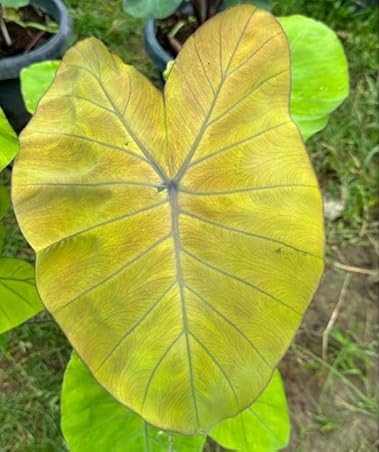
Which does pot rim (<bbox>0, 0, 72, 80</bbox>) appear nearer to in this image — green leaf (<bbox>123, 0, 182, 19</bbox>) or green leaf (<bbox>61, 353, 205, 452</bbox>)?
green leaf (<bbox>123, 0, 182, 19</bbox>)

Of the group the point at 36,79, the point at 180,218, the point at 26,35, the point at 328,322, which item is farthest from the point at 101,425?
the point at 26,35

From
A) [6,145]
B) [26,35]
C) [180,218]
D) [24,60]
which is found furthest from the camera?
[26,35]

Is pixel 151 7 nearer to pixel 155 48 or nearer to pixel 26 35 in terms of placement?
pixel 155 48

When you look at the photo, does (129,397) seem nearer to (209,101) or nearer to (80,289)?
(80,289)

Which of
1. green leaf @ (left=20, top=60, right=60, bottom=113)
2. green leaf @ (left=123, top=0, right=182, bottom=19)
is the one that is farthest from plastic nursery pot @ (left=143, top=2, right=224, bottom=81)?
green leaf @ (left=20, top=60, right=60, bottom=113)

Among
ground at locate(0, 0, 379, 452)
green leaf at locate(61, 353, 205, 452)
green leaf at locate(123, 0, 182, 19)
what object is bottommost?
ground at locate(0, 0, 379, 452)

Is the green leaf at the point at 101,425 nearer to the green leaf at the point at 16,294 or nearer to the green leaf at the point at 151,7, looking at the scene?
the green leaf at the point at 16,294

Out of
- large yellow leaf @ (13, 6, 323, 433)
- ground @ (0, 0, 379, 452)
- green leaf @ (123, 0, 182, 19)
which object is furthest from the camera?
ground @ (0, 0, 379, 452)
